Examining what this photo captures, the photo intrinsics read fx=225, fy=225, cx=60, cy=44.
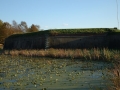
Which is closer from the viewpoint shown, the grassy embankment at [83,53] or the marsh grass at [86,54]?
the grassy embankment at [83,53]

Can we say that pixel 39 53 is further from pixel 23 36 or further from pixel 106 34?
pixel 23 36

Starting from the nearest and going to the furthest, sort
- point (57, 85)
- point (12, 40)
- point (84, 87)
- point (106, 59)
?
point (84, 87) < point (57, 85) < point (106, 59) < point (12, 40)

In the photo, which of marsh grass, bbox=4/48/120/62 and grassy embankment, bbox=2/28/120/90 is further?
marsh grass, bbox=4/48/120/62

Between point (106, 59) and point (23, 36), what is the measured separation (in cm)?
2388

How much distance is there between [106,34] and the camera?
106 ft

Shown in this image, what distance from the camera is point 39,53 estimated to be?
25.4m

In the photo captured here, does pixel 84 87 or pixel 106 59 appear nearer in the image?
pixel 84 87

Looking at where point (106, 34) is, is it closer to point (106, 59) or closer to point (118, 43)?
point (118, 43)

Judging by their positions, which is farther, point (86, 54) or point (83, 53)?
point (83, 53)

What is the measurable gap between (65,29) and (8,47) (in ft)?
43.1

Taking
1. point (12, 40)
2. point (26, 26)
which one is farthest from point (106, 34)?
point (26, 26)

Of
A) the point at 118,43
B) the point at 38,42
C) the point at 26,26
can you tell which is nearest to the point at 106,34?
the point at 118,43

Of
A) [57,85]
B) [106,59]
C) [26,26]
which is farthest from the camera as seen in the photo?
[26,26]

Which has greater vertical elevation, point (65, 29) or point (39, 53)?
point (65, 29)
